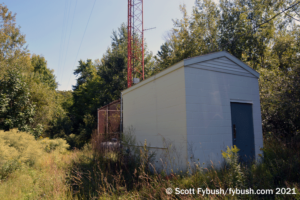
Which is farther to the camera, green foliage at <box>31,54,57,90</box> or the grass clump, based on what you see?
green foliage at <box>31,54,57,90</box>

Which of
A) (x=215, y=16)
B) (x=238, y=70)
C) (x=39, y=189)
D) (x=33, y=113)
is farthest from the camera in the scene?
(x=215, y=16)

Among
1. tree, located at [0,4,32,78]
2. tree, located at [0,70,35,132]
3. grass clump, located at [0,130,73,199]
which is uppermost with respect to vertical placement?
tree, located at [0,4,32,78]

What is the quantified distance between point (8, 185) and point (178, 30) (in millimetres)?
19461

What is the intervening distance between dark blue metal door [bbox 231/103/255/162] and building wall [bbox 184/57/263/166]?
0.59 ft

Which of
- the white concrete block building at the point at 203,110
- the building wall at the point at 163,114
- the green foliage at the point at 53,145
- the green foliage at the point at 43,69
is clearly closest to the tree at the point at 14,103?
the green foliage at the point at 53,145

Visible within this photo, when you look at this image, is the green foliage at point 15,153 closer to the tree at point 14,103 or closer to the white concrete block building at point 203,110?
the tree at point 14,103

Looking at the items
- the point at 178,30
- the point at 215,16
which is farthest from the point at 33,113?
the point at 215,16

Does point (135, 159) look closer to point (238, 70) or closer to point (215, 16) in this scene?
point (238, 70)

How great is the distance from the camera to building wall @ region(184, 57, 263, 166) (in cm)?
480

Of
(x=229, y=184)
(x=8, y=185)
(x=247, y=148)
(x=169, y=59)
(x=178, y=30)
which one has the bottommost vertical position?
(x=8, y=185)

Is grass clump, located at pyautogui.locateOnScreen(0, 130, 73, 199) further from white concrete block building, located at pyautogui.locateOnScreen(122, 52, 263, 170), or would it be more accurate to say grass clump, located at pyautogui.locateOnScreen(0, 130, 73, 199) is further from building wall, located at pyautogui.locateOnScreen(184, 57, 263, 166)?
building wall, located at pyautogui.locateOnScreen(184, 57, 263, 166)

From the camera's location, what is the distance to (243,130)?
5.59 metres

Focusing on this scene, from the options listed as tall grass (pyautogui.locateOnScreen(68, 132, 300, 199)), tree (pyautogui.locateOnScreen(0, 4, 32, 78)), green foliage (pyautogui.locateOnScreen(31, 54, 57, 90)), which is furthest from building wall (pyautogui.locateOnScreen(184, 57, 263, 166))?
green foliage (pyautogui.locateOnScreen(31, 54, 57, 90))

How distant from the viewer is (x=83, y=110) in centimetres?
2072
